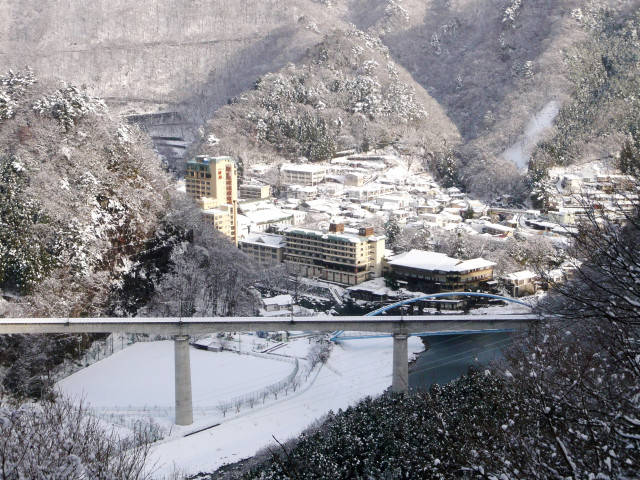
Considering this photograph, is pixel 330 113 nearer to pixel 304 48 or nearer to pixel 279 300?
pixel 304 48

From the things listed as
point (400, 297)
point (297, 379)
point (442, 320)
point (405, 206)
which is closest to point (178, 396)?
point (297, 379)

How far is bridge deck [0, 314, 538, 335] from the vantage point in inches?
557

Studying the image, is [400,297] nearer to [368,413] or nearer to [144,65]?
[368,413]

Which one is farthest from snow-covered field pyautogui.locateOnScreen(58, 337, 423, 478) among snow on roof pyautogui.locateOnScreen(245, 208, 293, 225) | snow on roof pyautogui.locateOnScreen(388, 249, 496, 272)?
snow on roof pyautogui.locateOnScreen(245, 208, 293, 225)

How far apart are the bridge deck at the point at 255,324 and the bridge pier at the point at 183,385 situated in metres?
0.26

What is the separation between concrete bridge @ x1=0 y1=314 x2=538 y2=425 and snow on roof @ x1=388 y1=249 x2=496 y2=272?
9056 mm

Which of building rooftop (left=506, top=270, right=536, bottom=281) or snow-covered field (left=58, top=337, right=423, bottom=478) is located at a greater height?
building rooftop (left=506, top=270, right=536, bottom=281)

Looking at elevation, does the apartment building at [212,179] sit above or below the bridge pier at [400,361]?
above

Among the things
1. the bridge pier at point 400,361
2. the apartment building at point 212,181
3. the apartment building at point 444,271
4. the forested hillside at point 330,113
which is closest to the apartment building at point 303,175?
the forested hillside at point 330,113

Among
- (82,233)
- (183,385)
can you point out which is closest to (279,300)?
(82,233)

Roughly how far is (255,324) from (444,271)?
10.5 m

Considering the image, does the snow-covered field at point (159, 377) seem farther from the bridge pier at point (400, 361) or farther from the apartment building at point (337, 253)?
the apartment building at point (337, 253)

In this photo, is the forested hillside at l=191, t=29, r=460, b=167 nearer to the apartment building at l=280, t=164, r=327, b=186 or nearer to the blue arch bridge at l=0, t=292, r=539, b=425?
the apartment building at l=280, t=164, r=327, b=186

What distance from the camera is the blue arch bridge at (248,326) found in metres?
14.0
